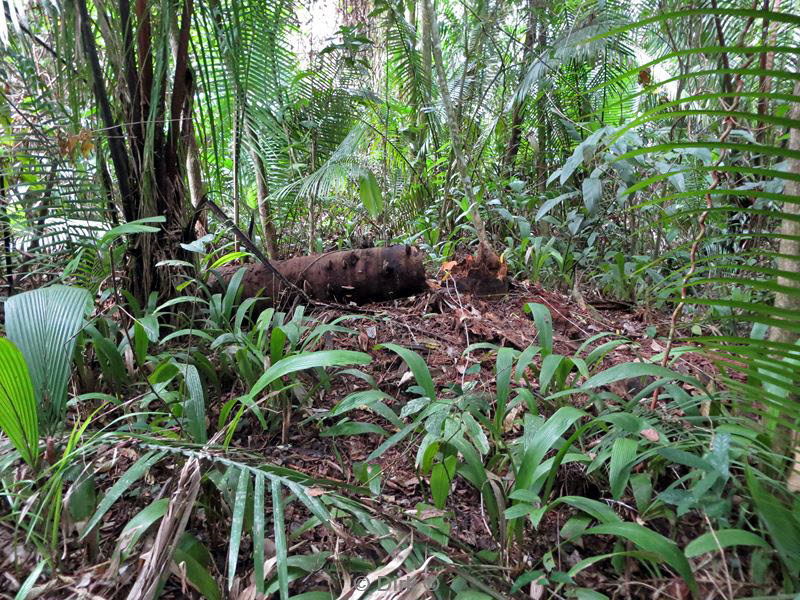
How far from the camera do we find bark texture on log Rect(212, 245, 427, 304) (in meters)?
2.18

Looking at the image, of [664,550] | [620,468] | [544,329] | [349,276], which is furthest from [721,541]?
[349,276]

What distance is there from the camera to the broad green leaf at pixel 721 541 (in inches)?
32.2

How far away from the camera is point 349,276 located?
7.32 feet

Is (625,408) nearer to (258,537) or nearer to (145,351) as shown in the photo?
(258,537)

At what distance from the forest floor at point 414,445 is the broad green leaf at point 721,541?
79 mm

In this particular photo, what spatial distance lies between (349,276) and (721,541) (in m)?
1.68

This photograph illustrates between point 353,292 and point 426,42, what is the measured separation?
1.69 m

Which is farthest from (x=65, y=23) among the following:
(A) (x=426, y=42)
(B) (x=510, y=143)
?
(B) (x=510, y=143)

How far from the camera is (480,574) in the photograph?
2.92ft

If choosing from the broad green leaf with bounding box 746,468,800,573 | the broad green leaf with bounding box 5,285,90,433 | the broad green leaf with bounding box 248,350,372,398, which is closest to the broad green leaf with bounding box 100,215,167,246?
the broad green leaf with bounding box 5,285,90,433

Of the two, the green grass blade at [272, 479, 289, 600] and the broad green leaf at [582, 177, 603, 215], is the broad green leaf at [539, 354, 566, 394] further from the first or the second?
the broad green leaf at [582, 177, 603, 215]

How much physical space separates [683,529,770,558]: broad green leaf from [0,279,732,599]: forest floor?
79mm

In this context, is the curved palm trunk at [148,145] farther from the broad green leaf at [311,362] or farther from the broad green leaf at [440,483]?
the broad green leaf at [440,483]

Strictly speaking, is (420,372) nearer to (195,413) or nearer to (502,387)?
(502,387)
